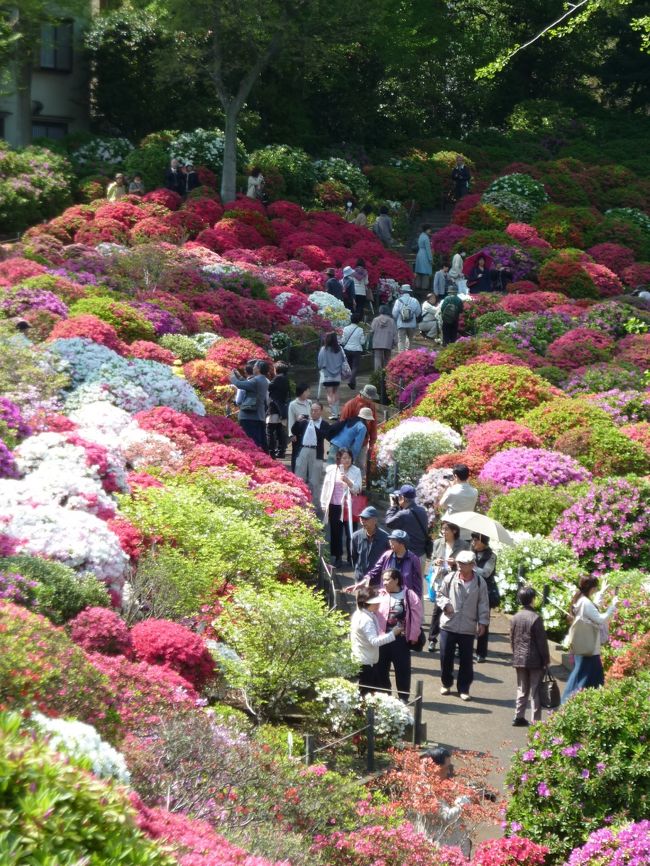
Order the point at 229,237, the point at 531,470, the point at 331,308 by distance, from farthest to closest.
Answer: the point at 229,237 < the point at 331,308 < the point at 531,470

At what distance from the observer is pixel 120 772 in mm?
7051

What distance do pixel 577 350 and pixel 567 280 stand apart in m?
7.38

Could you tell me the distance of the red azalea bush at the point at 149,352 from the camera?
62.3ft

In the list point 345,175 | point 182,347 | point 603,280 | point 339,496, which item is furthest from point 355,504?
point 345,175

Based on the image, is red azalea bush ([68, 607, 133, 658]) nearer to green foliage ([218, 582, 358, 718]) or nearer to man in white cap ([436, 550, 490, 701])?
green foliage ([218, 582, 358, 718])

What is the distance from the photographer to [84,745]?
6.86 metres

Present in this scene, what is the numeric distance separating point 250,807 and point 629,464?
11.2m

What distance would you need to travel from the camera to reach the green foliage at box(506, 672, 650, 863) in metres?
9.12

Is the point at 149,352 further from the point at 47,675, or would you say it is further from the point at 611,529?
the point at 47,675

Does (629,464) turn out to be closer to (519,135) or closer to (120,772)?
(120,772)

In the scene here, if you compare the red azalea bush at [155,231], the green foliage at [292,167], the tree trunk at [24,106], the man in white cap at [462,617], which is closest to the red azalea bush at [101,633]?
the man in white cap at [462,617]

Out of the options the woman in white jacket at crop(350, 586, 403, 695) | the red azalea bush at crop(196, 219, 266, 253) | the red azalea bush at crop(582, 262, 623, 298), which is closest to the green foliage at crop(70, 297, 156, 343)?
the red azalea bush at crop(196, 219, 266, 253)

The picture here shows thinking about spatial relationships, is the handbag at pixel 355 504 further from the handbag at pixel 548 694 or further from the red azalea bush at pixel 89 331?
the red azalea bush at pixel 89 331

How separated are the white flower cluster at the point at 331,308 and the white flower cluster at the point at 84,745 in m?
18.9
